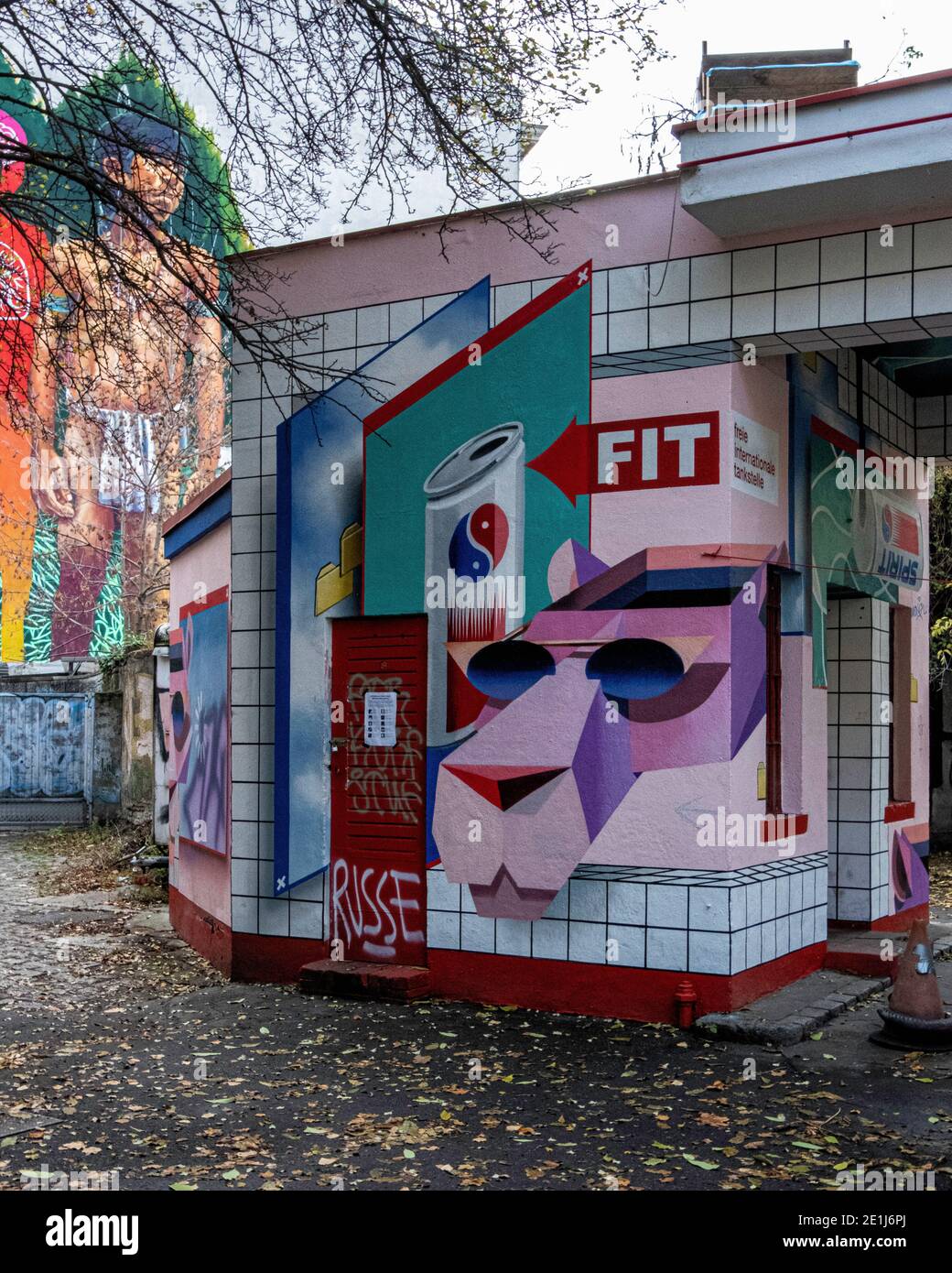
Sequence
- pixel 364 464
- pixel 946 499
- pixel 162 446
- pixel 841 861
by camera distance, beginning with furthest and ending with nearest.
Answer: pixel 162 446, pixel 946 499, pixel 841 861, pixel 364 464

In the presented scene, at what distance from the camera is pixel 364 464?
8.34 m

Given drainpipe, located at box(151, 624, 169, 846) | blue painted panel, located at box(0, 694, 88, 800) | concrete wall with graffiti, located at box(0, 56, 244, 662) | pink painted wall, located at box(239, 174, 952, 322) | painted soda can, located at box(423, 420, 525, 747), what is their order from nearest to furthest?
pink painted wall, located at box(239, 174, 952, 322)
concrete wall with graffiti, located at box(0, 56, 244, 662)
painted soda can, located at box(423, 420, 525, 747)
drainpipe, located at box(151, 624, 169, 846)
blue painted panel, located at box(0, 694, 88, 800)

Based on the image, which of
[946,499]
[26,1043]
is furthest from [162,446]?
[26,1043]

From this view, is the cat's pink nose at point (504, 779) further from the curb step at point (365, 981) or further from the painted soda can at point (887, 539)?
the painted soda can at point (887, 539)

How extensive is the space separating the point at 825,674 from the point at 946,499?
8433mm

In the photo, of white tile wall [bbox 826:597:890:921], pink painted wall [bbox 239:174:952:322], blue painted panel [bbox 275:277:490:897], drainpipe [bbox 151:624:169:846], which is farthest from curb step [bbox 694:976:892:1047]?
drainpipe [bbox 151:624:169:846]

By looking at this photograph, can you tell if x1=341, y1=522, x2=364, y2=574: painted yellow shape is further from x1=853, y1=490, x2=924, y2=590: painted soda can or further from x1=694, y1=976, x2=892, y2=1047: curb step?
x1=694, y1=976, x2=892, y2=1047: curb step

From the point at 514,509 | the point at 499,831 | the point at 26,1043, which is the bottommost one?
the point at 26,1043

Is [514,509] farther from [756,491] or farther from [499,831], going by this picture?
[499,831]

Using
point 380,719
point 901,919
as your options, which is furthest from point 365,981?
point 901,919

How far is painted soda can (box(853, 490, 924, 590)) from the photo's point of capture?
29.8ft

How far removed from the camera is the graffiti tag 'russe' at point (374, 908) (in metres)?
8.06

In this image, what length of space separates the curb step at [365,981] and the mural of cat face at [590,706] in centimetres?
64

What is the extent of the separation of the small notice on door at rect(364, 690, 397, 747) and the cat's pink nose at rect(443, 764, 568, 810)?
55 cm
